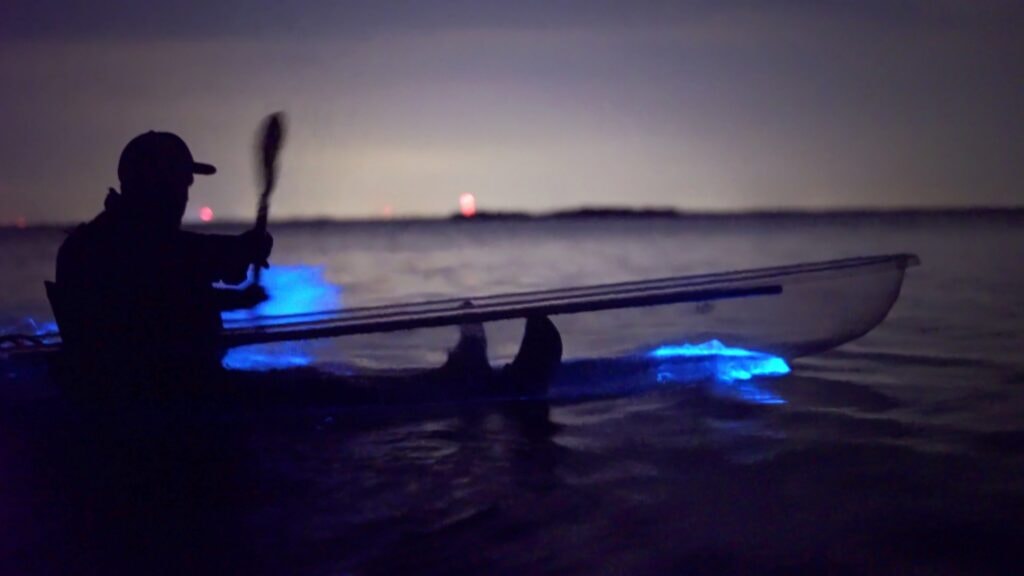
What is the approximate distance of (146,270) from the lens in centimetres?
604

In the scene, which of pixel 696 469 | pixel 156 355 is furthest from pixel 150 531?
pixel 696 469

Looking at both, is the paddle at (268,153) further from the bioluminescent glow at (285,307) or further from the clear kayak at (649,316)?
the clear kayak at (649,316)

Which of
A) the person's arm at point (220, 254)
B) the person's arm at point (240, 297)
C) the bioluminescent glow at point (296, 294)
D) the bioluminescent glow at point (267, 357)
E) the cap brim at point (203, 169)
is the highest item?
the cap brim at point (203, 169)

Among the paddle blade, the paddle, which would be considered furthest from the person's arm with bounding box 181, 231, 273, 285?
the paddle blade

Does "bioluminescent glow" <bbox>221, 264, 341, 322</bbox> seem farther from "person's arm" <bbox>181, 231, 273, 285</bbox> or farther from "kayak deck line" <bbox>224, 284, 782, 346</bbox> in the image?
"person's arm" <bbox>181, 231, 273, 285</bbox>

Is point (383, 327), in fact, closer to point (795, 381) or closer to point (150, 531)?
point (150, 531)

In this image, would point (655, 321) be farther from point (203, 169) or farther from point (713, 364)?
point (203, 169)

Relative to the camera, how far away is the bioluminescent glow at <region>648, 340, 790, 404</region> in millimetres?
8961

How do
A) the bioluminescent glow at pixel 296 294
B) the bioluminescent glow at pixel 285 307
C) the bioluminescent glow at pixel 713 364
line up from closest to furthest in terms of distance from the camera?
the bioluminescent glow at pixel 285 307, the bioluminescent glow at pixel 713 364, the bioluminescent glow at pixel 296 294

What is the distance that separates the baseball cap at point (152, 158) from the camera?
19.7 feet

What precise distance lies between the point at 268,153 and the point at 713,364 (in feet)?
14.8

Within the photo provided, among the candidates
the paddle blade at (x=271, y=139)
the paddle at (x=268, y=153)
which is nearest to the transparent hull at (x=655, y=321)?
the paddle at (x=268, y=153)

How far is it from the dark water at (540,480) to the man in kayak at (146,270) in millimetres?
730

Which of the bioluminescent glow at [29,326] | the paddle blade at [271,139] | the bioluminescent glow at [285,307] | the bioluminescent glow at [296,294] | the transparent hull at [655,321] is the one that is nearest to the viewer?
the bioluminescent glow at [285,307]
